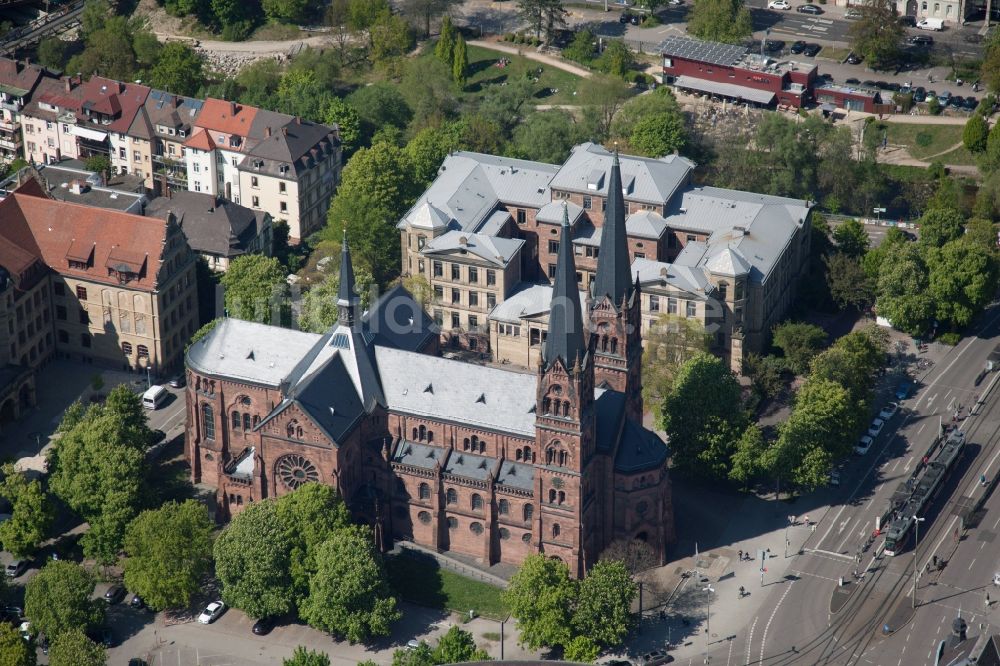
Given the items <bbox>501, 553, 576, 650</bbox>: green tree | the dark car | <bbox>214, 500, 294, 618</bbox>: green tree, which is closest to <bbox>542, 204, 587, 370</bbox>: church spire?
<bbox>501, 553, 576, 650</bbox>: green tree

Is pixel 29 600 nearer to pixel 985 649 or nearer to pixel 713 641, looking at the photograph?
pixel 713 641

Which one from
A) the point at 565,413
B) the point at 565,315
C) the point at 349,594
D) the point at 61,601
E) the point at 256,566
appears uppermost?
the point at 565,315

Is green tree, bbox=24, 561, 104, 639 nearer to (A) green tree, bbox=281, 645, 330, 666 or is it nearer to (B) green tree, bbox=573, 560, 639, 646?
(A) green tree, bbox=281, 645, 330, 666

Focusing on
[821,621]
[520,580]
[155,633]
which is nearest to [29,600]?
[155,633]

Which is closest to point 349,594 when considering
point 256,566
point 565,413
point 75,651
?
point 256,566

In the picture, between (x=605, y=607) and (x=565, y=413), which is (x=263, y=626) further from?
(x=565, y=413)

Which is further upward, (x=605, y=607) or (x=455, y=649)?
(x=605, y=607)
